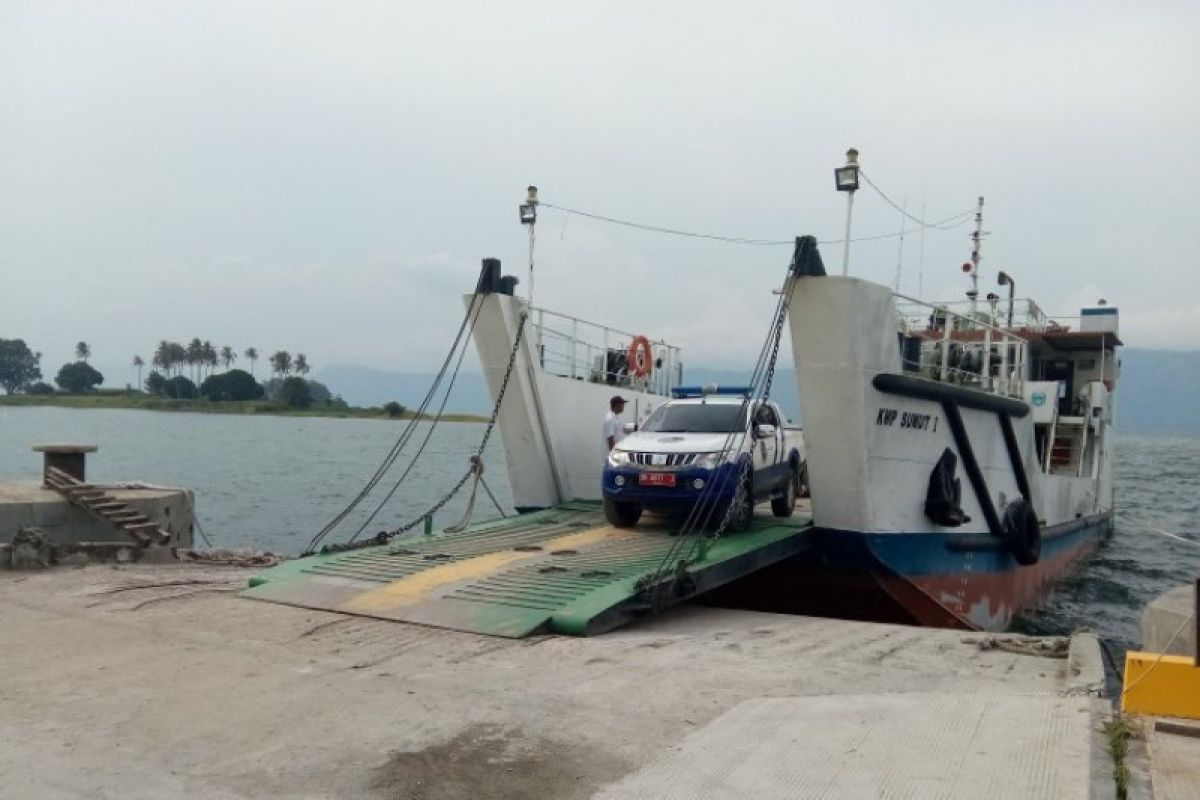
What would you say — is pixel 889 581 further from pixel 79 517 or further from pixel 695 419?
pixel 79 517

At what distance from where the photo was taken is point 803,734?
18.1ft

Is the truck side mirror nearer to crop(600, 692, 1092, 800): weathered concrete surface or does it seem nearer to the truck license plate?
the truck license plate

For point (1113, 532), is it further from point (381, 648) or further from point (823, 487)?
point (381, 648)

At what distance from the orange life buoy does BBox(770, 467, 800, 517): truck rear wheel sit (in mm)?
4950

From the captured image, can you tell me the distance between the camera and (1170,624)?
21.5 feet

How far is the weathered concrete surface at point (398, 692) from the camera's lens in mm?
5023

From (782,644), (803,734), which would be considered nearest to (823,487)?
(782,644)

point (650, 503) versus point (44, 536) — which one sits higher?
point (650, 503)

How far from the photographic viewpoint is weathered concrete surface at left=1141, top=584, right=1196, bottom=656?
632 centimetres

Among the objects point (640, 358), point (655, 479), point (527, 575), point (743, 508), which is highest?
point (640, 358)

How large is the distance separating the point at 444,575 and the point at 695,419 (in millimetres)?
4183

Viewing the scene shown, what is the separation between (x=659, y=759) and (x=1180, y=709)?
2.78 metres

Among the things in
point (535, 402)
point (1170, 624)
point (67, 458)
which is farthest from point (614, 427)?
point (1170, 624)

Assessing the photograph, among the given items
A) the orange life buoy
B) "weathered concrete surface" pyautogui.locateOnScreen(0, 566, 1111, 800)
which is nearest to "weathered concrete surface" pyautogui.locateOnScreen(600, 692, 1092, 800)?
"weathered concrete surface" pyautogui.locateOnScreen(0, 566, 1111, 800)
